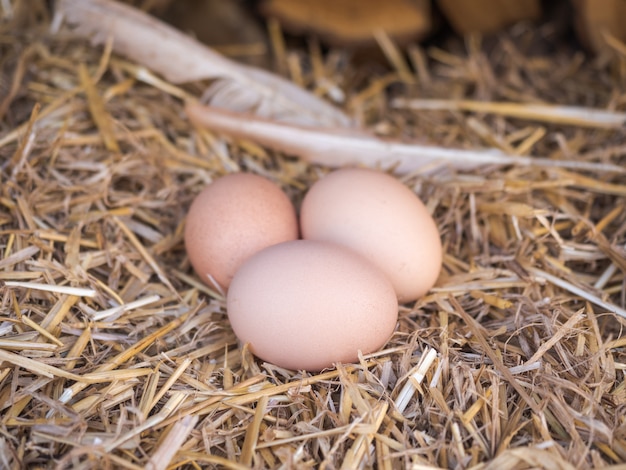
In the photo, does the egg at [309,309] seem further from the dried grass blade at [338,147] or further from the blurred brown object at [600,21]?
the blurred brown object at [600,21]

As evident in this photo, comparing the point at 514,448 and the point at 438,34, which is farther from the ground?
the point at 438,34

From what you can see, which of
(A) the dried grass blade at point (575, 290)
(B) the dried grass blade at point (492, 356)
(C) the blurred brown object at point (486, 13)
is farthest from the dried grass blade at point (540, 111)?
(B) the dried grass blade at point (492, 356)

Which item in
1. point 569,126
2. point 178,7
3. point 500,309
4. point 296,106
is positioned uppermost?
point 178,7

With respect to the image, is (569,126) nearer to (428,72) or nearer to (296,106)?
(428,72)

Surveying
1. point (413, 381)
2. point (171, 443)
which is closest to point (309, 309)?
point (413, 381)

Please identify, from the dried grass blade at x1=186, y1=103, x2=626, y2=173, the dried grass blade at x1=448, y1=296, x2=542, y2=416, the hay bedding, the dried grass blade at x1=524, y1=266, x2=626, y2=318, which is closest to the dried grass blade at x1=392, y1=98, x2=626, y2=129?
the hay bedding

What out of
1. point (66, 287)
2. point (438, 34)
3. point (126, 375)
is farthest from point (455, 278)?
point (438, 34)

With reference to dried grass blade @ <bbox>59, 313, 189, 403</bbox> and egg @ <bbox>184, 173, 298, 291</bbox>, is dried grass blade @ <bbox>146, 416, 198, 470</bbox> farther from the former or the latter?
egg @ <bbox>184, 173, 298, 291</bbox>
